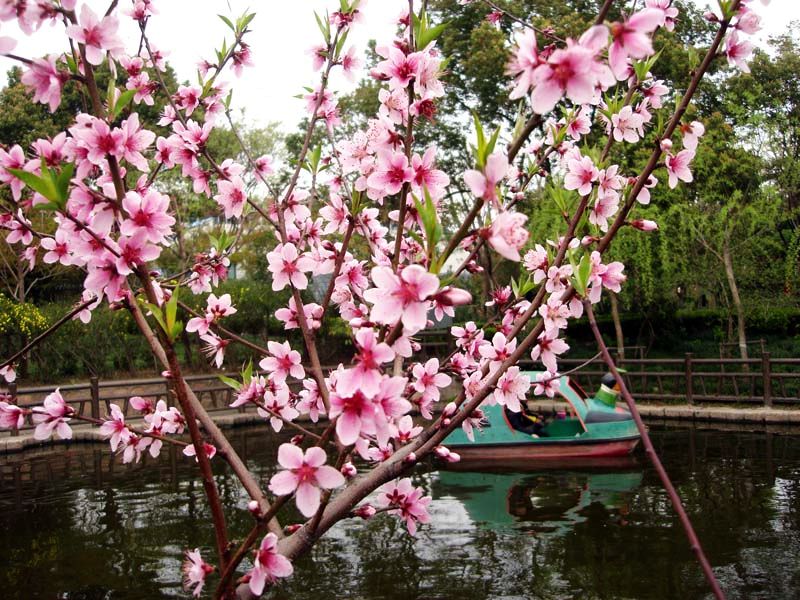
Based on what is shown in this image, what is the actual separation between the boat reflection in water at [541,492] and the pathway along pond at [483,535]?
33 millimetres

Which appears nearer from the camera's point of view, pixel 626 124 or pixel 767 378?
pixel 626 124

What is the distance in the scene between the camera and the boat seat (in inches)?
395

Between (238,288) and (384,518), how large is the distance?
13.1 m

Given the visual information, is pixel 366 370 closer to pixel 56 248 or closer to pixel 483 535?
pixel 56 248

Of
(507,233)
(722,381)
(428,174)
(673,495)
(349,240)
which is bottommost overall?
(722,381)

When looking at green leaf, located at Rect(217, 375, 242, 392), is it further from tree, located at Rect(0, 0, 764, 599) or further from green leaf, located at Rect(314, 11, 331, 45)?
green leaf, located at Rect(314, 11, 331, 45)

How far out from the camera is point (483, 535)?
23.8ft

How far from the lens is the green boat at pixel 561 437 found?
998 cm

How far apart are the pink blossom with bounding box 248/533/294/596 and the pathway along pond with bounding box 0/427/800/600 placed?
188 inches

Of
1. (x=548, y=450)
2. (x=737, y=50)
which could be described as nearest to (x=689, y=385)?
(x=548, y=450)

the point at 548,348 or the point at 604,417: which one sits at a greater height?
the point at 548,348

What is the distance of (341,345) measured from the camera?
21.5 metres

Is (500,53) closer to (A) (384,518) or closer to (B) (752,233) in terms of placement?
(B) (752,233)

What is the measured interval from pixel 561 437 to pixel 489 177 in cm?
960
